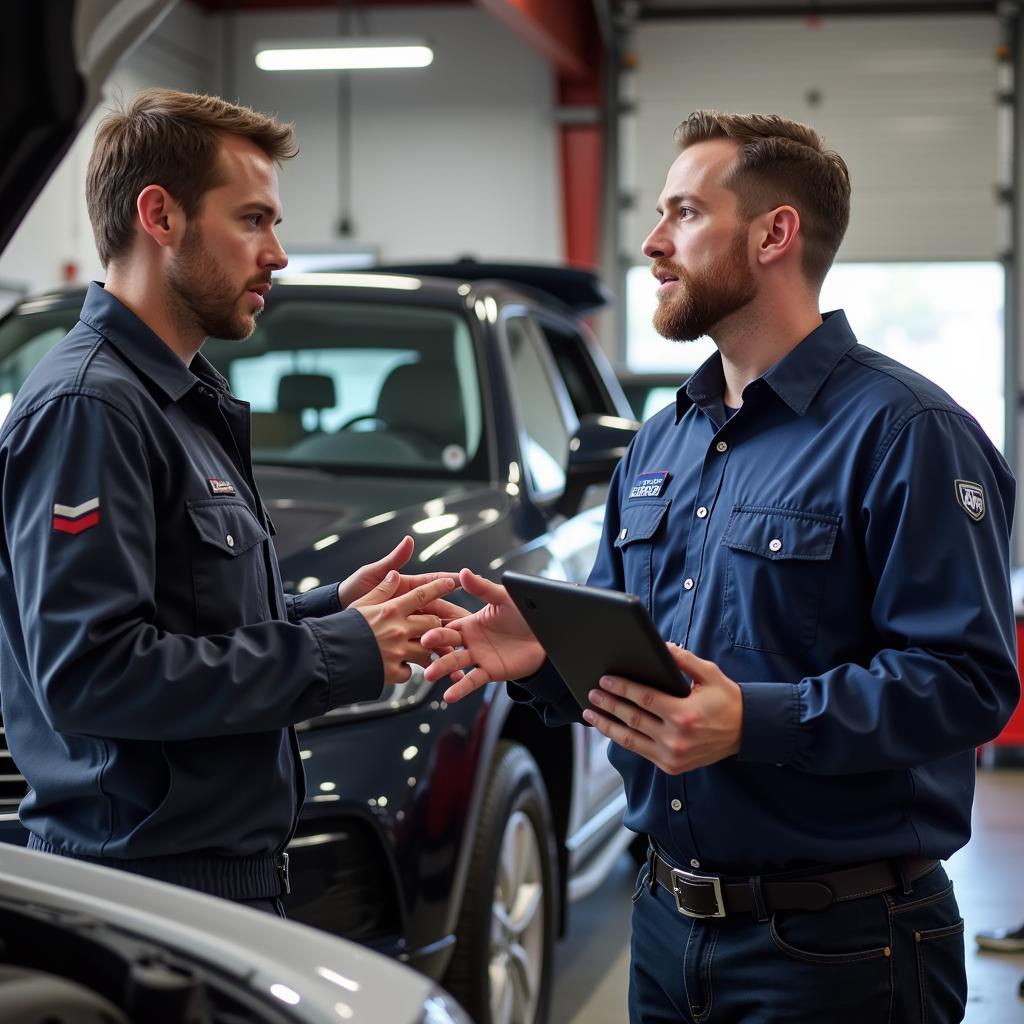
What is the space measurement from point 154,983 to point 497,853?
1842 millimetres

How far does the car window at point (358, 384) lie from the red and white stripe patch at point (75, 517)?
1898 millimetres

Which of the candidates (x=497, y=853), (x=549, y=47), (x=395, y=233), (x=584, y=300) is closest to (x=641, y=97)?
(x=549, y=47)

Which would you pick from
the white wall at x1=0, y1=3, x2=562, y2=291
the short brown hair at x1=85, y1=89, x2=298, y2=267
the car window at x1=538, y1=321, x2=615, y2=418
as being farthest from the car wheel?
the white wall at x1=0, y1=3, x2=562, y2=291

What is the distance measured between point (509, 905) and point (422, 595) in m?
1.40

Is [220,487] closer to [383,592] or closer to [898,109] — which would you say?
[383,592]

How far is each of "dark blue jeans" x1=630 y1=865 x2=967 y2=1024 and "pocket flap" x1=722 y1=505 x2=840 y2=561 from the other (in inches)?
16.7

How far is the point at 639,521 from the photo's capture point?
6.70ft

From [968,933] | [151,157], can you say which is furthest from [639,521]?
[968,933]

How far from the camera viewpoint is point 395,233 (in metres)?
13.5

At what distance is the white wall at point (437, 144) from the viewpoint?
43.9 feet

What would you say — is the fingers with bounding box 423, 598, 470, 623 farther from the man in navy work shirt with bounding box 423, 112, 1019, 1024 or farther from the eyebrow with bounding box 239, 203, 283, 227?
the eyebrow with bounding box 239, 203, 283, 227

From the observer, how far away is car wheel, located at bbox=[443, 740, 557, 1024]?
113 inches

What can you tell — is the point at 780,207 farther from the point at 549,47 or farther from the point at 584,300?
the point at 549,47

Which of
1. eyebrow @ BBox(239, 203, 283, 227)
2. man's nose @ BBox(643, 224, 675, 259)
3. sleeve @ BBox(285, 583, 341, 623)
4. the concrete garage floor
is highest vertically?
eyebrow @ BBox(239, 203, 283, 227)
